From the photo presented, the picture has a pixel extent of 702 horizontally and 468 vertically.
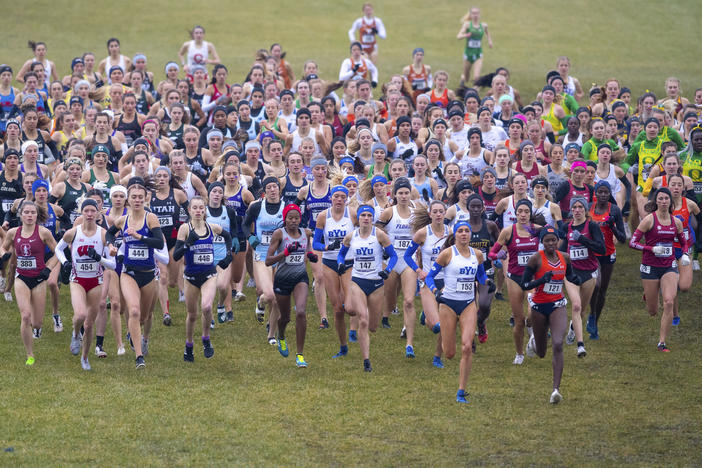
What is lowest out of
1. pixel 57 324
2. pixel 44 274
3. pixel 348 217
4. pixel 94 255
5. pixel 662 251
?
Result: pixel 57 324

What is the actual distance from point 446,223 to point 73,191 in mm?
5826

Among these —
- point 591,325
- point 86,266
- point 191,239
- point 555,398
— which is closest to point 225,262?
point 191,239

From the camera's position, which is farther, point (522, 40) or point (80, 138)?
point (522, 40)

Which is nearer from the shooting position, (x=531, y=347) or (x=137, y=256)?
(x=137, y=256)

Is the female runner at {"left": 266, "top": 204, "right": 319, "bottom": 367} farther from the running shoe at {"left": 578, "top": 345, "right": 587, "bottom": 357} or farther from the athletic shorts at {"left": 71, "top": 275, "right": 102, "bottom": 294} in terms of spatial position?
the running shoe at {"left": 578, "top": 345, "right": 587, "bottom": 357}

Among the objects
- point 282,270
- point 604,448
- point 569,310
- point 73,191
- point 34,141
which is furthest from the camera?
point 34,141

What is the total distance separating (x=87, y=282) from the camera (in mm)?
14047

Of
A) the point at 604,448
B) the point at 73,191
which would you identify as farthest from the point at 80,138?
the point at 604,448

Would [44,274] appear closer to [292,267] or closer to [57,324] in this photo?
[57,324]

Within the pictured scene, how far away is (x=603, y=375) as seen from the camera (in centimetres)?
1423

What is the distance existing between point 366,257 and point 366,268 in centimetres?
15

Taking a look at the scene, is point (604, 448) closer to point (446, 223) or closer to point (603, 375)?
point (603, 375)

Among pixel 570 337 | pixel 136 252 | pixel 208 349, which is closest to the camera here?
pixel 136 252

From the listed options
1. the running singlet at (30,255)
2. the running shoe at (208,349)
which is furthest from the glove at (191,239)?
the running singlet at (30,255)
